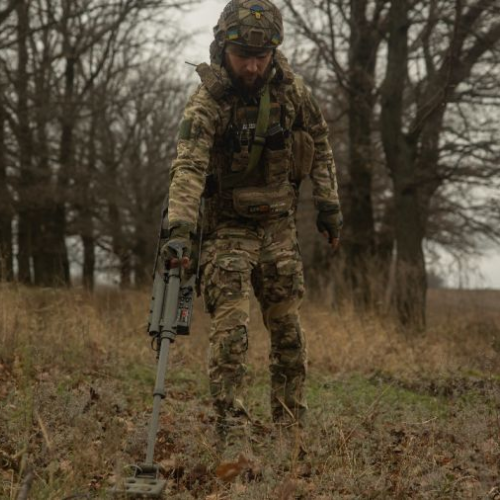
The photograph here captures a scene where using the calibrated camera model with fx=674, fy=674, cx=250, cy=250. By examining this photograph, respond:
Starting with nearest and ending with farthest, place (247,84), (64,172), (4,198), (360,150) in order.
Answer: (247,84), (360,150), (4,198), (64,172)

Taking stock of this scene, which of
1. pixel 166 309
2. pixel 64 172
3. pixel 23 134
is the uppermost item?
pixel 23 134

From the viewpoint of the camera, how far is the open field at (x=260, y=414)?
2.87 meters

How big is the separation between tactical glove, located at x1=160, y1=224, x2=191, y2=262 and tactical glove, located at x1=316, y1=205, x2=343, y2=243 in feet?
3.39

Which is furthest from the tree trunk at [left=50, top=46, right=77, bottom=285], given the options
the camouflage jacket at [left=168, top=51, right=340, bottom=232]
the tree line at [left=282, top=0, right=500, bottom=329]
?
the camouflage jacket at [left=168, top=51, right=340, bottom=232]

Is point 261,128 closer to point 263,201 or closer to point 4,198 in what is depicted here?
point 263,201

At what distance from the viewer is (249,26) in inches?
143

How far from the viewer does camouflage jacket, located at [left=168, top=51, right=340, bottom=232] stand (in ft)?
11.5

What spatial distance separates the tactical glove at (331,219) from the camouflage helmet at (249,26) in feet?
3.35

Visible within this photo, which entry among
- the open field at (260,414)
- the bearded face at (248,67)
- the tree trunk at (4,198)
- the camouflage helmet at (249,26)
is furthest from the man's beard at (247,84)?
the tree trunk at (4,198)

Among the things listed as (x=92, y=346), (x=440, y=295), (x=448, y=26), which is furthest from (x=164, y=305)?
(x=440, y=295)

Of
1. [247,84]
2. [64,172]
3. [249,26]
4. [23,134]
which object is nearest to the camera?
[249,26]

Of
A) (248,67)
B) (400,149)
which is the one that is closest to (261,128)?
(248,67)

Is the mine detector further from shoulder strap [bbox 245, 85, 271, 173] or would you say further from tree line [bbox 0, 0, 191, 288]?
tree line [bbox 0, 0, 191, 288]

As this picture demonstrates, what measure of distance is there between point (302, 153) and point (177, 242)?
45.1 inches
